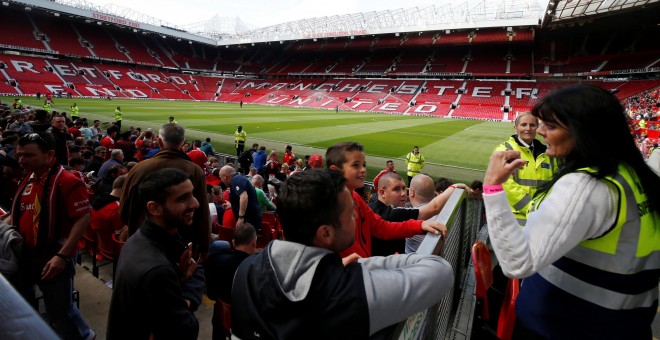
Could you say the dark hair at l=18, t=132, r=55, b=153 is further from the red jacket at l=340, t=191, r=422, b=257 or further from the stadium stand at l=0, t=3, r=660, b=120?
the stadium stand at l=0, t=3, r=660, b=120

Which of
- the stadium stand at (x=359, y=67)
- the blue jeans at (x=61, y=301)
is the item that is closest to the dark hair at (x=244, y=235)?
the blue jeans at (x=61, y=301)

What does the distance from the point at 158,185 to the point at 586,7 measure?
115ft

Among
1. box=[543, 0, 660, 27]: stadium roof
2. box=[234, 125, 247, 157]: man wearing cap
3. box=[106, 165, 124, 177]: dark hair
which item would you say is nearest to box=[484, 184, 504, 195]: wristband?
box=[106, 165, 124, 177]: dark hair

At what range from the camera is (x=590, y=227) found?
135cm

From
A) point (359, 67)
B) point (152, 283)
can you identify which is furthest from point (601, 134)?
point (359, 67)

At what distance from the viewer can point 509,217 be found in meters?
1.44

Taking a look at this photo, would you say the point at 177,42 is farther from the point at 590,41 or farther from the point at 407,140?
the point at 590,41

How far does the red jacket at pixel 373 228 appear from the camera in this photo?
234cm

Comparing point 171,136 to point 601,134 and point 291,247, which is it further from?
point 601,134

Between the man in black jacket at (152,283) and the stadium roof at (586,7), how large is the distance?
32629 mm

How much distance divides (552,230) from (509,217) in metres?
0.16

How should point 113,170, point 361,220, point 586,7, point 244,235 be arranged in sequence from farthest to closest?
point 586,7, point 113,170, point 244,235, point 361,220

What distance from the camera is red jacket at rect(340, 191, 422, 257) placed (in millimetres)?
2338

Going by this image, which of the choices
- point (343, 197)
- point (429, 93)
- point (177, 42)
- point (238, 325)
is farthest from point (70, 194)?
point (177, 42)
